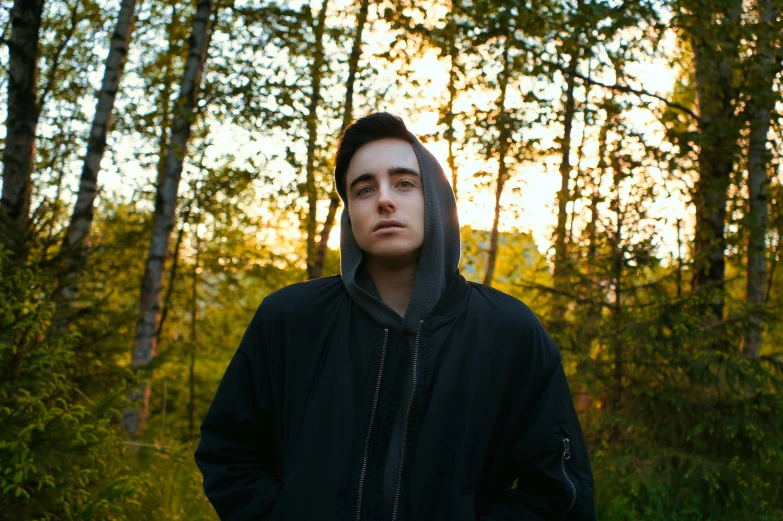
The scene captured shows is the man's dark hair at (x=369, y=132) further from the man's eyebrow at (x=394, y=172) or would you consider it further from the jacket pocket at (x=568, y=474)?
the jacket pocket at (x=568, y=474)

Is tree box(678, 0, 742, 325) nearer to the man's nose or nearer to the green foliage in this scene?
the man's nose

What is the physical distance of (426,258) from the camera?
2328mm

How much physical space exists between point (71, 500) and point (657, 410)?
453 cm

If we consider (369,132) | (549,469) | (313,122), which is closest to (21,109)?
(313,122)

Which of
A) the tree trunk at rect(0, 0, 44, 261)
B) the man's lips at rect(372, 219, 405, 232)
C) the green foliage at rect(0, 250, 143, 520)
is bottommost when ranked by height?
the green foliage at rect(0, 250, 143, 520)

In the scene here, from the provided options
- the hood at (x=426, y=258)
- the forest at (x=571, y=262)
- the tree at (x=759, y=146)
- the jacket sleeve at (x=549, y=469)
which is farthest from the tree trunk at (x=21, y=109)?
the tree at (x=759, y=146)

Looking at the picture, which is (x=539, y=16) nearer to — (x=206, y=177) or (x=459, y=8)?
(x=459, y=8)

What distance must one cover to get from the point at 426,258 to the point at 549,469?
772 mm

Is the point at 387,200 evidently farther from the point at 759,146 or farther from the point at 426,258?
the point at 759,146

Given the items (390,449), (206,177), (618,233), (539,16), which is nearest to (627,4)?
(539,16)

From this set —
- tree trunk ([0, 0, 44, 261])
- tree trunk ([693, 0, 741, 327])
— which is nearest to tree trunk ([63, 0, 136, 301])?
tree trunk ([0, 0, 44, 261])

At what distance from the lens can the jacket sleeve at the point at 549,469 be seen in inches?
82.8

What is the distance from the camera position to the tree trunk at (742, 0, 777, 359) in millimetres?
7336

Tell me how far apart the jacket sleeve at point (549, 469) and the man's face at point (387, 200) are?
0.66m
